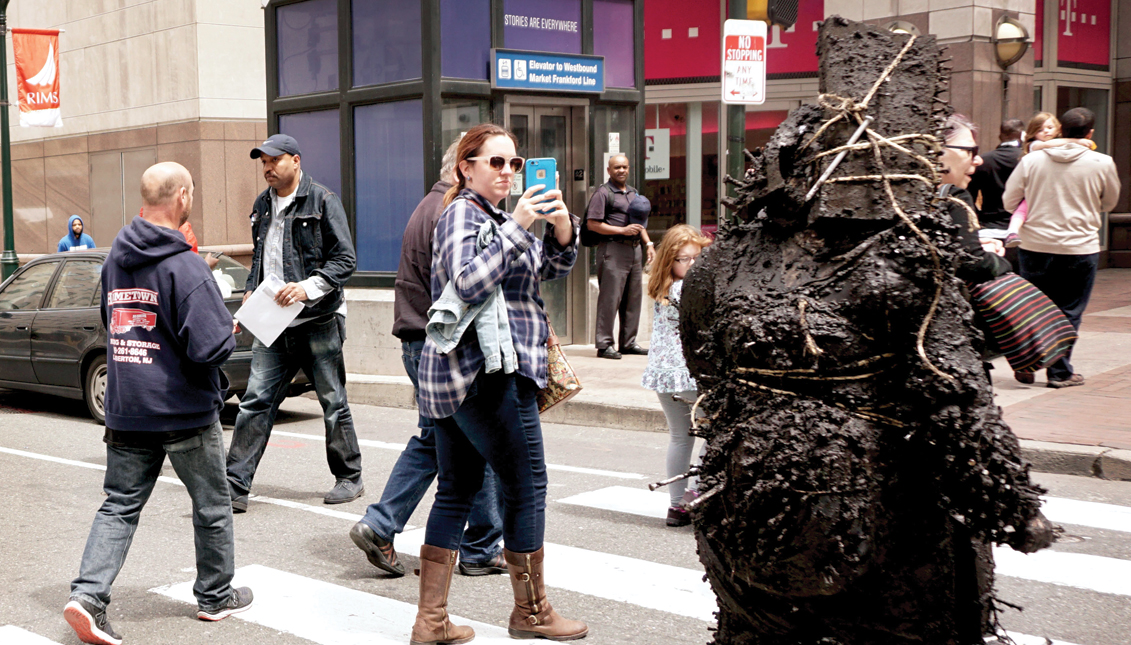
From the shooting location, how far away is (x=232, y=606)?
4852 millimetres

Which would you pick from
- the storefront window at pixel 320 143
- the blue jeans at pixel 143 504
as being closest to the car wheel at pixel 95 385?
the storefront window at pixel 320 143

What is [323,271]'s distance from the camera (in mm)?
6680

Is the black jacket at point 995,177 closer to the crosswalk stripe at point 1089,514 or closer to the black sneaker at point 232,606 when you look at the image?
the crosswalk stripe at point 1089,514

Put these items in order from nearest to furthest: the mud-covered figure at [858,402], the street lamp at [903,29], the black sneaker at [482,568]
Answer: the mud-covered figure at [858,402]
the street lamp at [903,29]
the black sneaker at [482,568]

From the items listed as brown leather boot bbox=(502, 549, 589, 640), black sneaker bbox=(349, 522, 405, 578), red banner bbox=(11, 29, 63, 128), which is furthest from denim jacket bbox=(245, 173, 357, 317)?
red banner bbox=(11, 29, 63, 128)

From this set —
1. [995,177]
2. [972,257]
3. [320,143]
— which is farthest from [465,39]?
[972,257]

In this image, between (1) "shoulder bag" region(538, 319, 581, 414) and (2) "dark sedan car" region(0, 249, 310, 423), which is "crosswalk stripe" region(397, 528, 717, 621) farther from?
(2) "dark sedan car" region(0, 249, 310, 423)

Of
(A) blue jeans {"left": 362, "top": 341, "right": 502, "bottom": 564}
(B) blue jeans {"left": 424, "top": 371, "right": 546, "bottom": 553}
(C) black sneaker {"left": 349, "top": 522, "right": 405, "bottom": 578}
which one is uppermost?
(B) blue jeans {"left": 424, "top": 371, "right": 546, "bottom": 553}

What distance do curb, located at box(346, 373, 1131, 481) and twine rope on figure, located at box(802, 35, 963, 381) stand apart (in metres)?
1.53

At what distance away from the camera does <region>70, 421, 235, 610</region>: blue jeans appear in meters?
4.54

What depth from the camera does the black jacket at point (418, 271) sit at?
17.8 feet

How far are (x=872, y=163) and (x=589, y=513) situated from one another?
172 inches

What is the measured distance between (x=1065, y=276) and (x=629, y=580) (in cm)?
557

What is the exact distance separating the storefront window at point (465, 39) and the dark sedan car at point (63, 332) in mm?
2993
